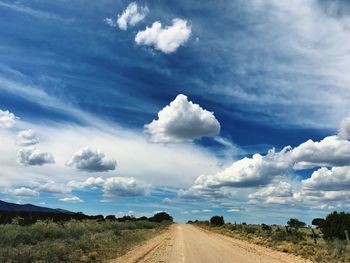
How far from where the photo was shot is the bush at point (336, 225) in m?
44.8

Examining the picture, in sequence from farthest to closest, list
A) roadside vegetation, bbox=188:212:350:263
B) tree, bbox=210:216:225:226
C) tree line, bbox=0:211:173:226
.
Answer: tree, bbox=210:216:225:226, tree line, bbox=0:211:173:226, roadside vegetation, bbox=188:212:350:263

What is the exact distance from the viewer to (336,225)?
46.1 meters

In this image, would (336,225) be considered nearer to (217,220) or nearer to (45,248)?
(45,248)

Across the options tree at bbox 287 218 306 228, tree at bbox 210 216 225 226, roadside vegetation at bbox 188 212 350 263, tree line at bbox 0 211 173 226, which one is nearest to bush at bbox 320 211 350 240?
roadside vegetation at bbox 188 212 350 263

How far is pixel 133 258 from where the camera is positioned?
23359 millimetres

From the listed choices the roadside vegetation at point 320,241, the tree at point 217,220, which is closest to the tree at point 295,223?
the tree at point 217,220

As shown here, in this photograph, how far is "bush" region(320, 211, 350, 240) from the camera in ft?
147

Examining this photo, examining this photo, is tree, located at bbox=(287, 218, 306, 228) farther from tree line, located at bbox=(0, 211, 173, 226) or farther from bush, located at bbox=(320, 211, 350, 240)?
bush, located at bbox=(320, 211, 350, 240)

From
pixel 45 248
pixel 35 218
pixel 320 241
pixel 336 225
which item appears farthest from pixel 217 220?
pixel 45 248

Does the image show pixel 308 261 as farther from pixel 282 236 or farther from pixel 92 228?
pixel 92 228

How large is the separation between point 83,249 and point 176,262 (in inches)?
273

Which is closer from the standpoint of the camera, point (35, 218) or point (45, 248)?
point (45, 248)

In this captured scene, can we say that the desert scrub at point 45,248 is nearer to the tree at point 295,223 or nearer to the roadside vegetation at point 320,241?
the roadside vegetation at point 320,241

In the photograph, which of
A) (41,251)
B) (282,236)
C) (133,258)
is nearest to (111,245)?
(133,258)
